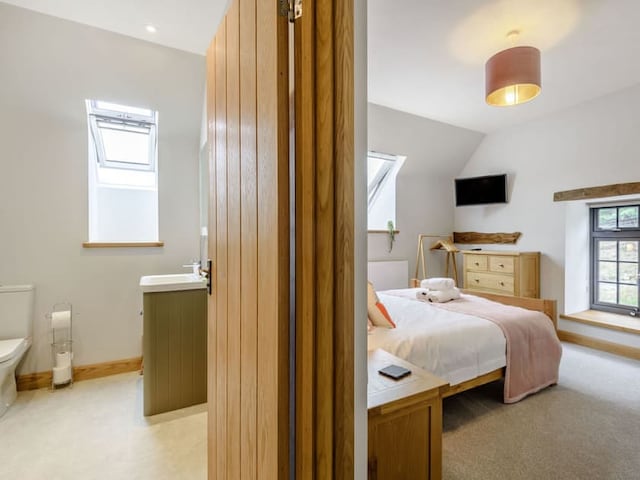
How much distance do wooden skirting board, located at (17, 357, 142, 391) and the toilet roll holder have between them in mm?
76

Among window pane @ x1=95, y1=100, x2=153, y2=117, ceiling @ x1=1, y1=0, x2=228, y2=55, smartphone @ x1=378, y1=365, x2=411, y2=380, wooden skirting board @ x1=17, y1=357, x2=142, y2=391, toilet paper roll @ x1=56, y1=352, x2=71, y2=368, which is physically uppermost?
ceiling @ x1=1, y1=0, x2=228, y2=55

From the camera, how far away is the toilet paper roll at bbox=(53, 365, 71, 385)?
2.30m

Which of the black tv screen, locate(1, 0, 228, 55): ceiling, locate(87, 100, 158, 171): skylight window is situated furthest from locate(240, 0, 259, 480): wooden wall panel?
the black tv screen

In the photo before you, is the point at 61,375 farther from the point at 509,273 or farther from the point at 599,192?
the point at 599,192

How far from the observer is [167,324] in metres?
2.03

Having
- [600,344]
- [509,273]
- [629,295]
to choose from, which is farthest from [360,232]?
[629,295]

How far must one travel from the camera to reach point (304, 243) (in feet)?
2.35

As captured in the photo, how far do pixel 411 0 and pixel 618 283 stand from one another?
148 inches

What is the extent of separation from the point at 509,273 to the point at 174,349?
3703 millimetres

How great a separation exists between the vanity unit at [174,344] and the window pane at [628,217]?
14.3ft

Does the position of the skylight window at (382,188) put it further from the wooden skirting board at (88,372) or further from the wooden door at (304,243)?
the wooden door at (304,243)

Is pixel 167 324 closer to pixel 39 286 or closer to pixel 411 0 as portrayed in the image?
pixel 39 286

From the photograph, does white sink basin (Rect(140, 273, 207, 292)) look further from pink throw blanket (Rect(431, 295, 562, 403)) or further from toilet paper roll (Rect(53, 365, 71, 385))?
pink throw blanket (Rect(431, 295, 562, 403))

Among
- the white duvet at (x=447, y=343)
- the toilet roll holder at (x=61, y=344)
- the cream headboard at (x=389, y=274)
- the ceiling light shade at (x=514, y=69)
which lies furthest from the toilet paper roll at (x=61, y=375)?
the ceiling light shade at (x=514, y=69)
